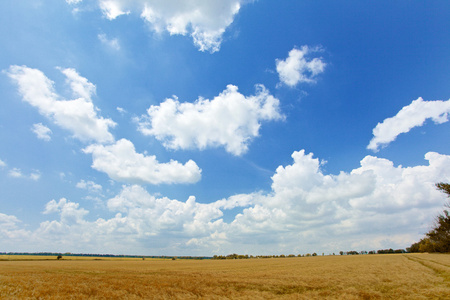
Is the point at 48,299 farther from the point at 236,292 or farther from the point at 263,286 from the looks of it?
the point at 263,286

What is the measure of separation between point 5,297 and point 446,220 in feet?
338

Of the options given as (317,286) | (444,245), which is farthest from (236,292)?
(444,245)

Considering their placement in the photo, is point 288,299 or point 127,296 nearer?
point 288,299

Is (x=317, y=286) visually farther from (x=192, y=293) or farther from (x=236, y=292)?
(x=192, y=293)

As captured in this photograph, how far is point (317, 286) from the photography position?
2356 cm

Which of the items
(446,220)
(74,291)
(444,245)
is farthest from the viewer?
(444,245)

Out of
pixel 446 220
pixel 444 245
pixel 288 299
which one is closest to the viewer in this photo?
pixel 288 299

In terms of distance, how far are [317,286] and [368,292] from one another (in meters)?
5.07

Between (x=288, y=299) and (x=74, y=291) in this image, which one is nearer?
(x=288, y=299)

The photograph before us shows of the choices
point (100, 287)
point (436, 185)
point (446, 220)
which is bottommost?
point (100, 287)

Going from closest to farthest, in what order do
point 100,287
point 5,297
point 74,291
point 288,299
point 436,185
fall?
point 288,299
point 5,297
point 74,291
point 100,287
point 436,185

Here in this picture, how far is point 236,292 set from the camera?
73.9 ft

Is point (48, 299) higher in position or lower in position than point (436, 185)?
lower

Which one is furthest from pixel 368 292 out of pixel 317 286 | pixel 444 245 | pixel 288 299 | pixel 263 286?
pixel 444 245
